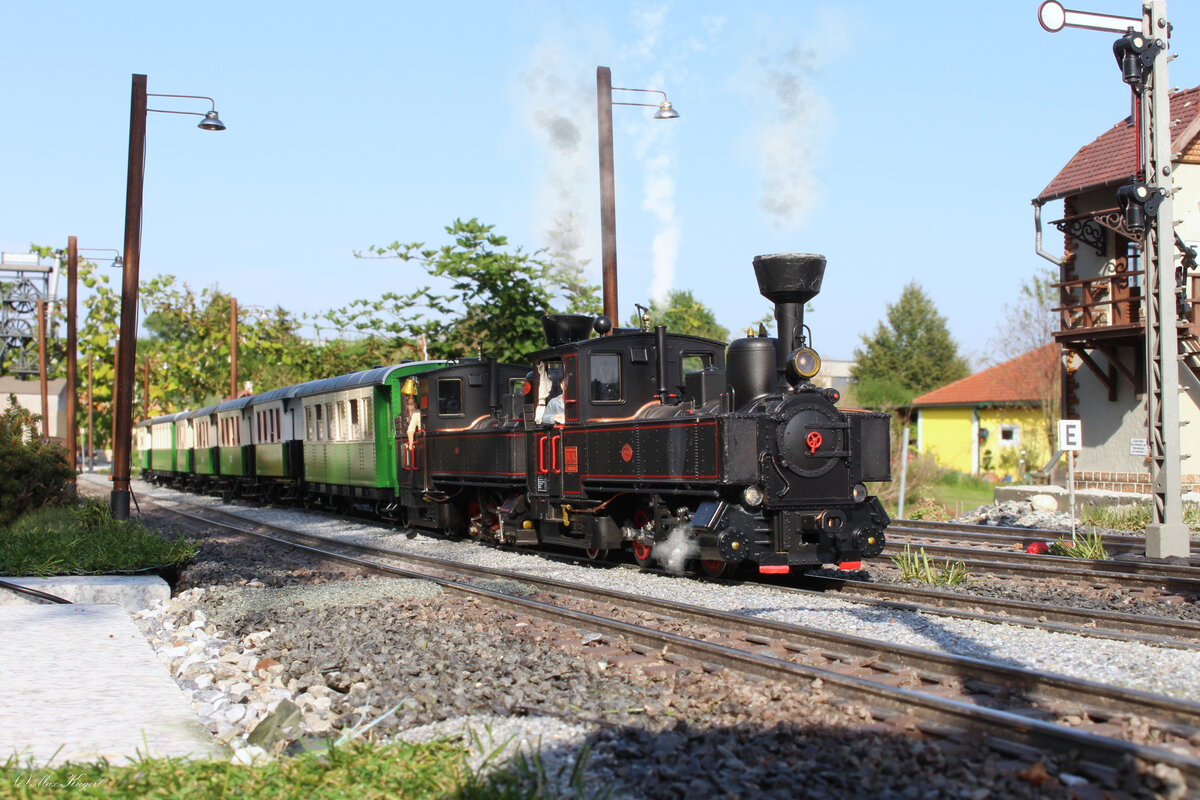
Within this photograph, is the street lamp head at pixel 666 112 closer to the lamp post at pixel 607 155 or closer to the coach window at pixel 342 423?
the lamp post at pixel 607 155

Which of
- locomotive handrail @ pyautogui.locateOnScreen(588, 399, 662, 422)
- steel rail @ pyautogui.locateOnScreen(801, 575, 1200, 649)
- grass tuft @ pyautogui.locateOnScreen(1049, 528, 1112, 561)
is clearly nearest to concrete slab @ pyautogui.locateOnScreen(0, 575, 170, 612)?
locomotive handrail @ pyautogui.locateOnScreen(588, 399, 662, 422)

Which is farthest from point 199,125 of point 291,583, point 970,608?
point 970,608

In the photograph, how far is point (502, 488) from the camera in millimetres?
14102

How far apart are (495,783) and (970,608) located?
224 inches

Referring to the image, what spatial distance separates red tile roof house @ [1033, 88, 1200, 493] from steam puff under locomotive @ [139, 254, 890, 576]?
33.3 feet

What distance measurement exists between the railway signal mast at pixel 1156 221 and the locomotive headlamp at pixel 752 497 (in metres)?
4.45

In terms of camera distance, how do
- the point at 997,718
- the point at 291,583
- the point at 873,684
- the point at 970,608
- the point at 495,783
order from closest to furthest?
the point at 495,783 → the point at 997,718 → the point at 873,684 → the point at 970,608 → the point at 291,583

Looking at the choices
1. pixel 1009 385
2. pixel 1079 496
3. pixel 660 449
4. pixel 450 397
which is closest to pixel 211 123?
pixel 450 397

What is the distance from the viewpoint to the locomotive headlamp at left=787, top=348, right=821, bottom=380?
32.1 feet

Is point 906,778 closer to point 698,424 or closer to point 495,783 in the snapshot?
point 495,783

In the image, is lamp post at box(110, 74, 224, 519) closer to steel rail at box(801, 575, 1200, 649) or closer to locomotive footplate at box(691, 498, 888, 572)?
locomotive footplate at box(691, 498, 888, 572)

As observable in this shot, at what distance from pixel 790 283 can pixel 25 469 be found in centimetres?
1225

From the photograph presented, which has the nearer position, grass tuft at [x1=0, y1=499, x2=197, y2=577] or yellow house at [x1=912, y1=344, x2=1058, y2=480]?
grass tuft at [x1=0, y1=499, x2=197, y2=577]

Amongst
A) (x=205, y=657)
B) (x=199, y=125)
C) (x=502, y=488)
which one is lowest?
(x=205, y=657)
